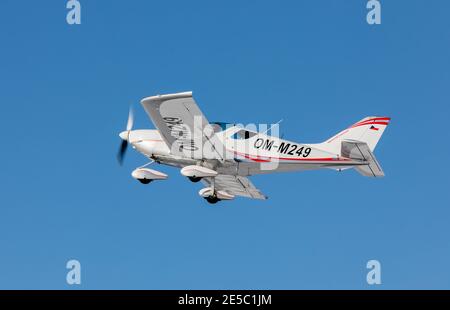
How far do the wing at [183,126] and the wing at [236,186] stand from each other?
5.92ft

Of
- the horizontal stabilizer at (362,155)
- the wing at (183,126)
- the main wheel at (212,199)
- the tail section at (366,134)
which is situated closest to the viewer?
the wing at (183,126)

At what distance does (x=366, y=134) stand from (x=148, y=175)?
7.60 m

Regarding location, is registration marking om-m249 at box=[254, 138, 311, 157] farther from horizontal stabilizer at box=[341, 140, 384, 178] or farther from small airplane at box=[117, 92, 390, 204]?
horizontal stabilizer at box=[341, 140, 384, 178]

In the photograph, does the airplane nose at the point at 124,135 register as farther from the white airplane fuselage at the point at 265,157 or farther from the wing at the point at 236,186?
the wing at the point at 236,186

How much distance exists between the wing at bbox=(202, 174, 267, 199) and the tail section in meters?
3.71

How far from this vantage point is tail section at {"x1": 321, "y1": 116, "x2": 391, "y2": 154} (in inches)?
1014

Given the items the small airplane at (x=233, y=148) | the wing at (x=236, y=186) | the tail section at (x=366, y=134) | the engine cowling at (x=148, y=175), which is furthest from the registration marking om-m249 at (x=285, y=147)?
the engine cowling at (x=148, y=175)

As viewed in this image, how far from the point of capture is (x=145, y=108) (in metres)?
24.9

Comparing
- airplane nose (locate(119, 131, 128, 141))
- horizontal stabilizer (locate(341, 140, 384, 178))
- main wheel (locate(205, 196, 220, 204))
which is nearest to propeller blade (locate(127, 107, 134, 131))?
airplane nose (locate(119, 131, 128, 141))

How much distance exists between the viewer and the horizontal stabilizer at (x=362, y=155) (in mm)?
24391
